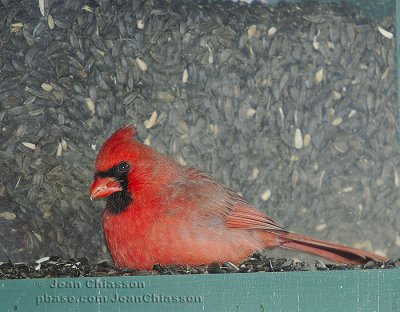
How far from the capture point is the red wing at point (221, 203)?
5258mm

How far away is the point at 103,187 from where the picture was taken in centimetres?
525

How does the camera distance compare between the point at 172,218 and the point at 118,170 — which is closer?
the point at 172,218

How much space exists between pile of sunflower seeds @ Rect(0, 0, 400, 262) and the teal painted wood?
1.21 m

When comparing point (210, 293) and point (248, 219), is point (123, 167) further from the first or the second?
point (210, 293)

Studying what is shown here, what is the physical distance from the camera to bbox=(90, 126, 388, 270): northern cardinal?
5.02m

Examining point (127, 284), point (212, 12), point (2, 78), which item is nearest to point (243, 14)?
point (212, 12)

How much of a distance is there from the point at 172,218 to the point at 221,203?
376 millimetres

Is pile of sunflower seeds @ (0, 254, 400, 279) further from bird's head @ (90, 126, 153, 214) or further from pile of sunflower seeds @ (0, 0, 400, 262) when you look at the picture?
pile of sunflower seeds @ (0, 0, 400, 262)

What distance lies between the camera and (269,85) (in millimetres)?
5941

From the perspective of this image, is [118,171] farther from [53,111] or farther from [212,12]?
[212,12]

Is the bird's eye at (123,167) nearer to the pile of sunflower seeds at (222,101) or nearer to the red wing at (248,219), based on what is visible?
the pile of sunflower seeds at (222,101)

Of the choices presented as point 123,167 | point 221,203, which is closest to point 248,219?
point 221,203

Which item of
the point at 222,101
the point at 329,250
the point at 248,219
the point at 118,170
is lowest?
the point at 329,250

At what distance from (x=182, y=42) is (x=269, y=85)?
0.62m
